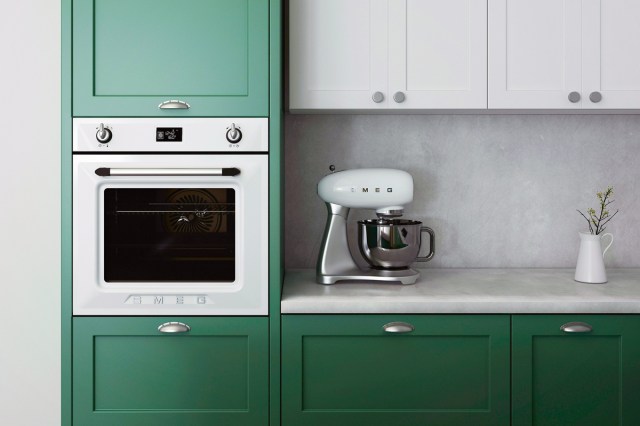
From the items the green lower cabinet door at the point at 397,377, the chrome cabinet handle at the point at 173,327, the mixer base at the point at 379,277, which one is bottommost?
the green lower cabinet door at the point at 397,377

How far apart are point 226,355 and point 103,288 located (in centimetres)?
48

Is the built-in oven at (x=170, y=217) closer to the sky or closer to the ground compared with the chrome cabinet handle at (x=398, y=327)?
closer to the sky

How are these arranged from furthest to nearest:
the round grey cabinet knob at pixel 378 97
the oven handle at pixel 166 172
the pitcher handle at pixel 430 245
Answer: the pitcher handle at pixel 430 245 → the round grey cabinet knob at pixel 378 97 → the oven handle at pixel 166 172

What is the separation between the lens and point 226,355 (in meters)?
2.03

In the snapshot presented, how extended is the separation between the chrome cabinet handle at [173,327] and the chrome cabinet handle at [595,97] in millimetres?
1745

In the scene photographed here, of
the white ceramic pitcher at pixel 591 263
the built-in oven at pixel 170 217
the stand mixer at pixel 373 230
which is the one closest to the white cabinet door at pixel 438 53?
the stand mixer at pixel 373 230

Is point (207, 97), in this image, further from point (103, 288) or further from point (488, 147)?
point (488, 147)

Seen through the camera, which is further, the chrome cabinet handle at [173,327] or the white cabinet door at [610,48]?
the white cabinet door at [610,48]

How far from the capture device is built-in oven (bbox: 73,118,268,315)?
1981mm

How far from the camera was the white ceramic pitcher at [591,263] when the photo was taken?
7.67 feet

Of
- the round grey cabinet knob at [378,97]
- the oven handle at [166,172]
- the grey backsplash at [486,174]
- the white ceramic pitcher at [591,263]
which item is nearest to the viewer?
the oven handle at [166,172]

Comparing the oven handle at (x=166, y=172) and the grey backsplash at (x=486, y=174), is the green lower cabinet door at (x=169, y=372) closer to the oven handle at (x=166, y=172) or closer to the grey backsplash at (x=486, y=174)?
the oven handle at (x=166, y=172)

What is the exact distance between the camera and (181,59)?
6.56 ft
